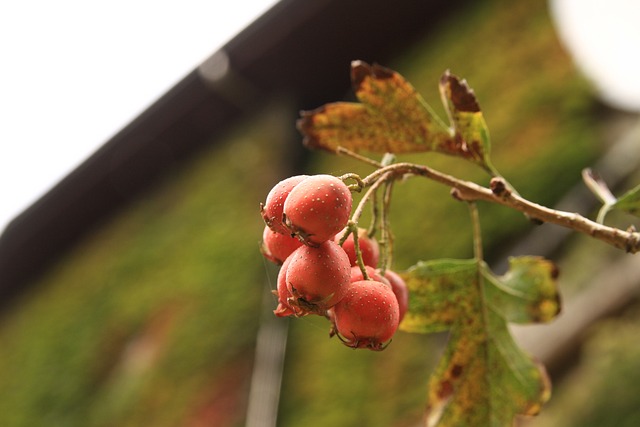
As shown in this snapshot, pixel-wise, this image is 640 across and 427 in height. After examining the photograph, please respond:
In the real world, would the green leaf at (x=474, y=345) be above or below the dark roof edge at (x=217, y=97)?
above

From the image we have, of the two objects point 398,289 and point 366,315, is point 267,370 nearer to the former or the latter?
point 398,289

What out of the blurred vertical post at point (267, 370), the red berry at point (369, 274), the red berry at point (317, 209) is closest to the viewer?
the red berry at point (317, 209)

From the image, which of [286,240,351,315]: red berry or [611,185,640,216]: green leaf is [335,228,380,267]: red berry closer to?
[286,240,351,315]: red berry

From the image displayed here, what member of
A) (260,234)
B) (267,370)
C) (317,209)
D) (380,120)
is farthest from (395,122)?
(260,234)

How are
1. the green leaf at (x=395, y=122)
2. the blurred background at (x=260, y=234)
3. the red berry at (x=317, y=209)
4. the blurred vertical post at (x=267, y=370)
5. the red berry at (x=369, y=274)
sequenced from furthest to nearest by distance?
the blurred vertical post at (x=267, y=370) → the blurred background at (x=260, y=234) → the green leaf at (x=395, y=122) → the red berry at (x=369, y=274) → the red berry at (x=317, y=209)

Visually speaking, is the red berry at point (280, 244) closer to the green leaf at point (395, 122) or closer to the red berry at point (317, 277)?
the red berry at point (317, 277)

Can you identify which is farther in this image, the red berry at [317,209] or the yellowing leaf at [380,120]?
the yellowing leaf at [380,120]

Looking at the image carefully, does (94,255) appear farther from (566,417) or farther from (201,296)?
(566,417)

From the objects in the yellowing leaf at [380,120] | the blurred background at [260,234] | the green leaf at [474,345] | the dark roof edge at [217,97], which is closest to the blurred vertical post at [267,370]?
the blurred background at [260,234]
